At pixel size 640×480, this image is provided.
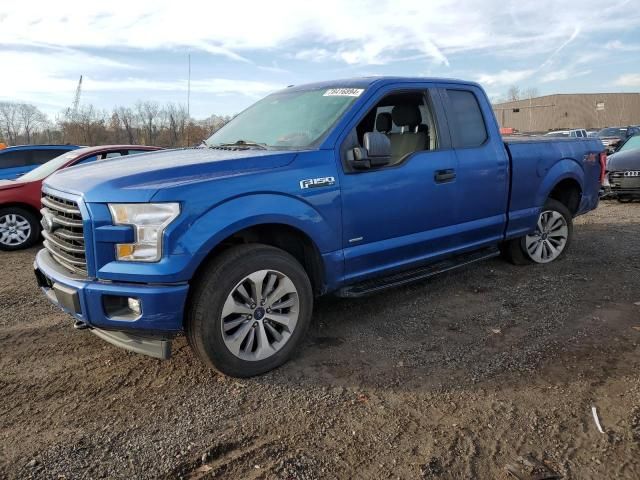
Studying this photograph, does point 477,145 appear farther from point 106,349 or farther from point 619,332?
point 106,349

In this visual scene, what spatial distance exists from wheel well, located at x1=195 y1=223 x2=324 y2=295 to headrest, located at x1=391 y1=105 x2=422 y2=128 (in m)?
1.72

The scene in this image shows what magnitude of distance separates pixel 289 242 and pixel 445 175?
1.54m

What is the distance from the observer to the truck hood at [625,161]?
1066 centimetres

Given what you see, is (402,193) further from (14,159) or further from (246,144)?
(14,159)

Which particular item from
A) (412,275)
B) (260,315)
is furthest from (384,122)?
(260,315)

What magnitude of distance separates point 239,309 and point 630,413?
7.66ft

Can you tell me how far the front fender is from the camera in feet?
9.51

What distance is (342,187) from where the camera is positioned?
3564 millimetres

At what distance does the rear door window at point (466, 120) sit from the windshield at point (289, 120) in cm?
109

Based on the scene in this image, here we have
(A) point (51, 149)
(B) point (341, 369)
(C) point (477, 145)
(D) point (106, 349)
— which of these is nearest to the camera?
(B) point (341, 369)

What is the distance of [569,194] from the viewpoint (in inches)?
240

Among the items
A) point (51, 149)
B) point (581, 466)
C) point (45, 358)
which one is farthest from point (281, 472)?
point (51, 149)

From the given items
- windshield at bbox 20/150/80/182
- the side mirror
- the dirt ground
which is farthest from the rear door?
windshield at bbox 20/150/80/182

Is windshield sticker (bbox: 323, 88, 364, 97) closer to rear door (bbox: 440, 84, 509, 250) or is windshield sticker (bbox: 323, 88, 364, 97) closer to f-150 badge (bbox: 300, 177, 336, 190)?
f-150 badge (bbox: 300, 177, 336, 190)
